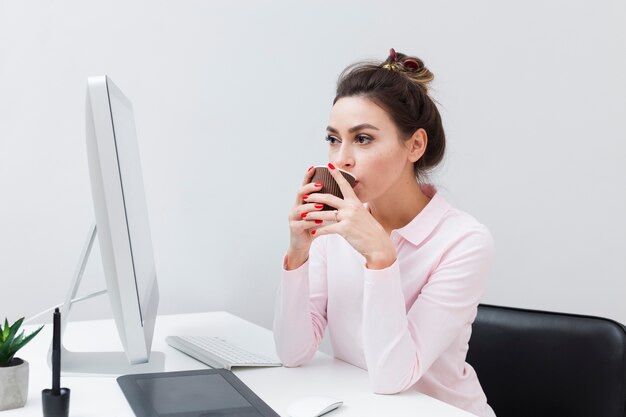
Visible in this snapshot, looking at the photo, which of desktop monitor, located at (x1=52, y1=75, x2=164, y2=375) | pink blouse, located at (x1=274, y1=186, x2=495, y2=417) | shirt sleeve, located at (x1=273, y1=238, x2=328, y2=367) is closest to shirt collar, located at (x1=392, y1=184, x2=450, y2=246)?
pink blouse, located at (x1=274, y1=186, x2=495, y2=417)

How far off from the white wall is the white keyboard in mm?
531

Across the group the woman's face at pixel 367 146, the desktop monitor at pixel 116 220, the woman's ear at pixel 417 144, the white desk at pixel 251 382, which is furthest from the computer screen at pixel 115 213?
the woman's ear at pixel 417 144

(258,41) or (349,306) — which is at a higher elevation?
(258,41)

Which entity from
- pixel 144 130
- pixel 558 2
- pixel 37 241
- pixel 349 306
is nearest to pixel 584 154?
pixel 558 2

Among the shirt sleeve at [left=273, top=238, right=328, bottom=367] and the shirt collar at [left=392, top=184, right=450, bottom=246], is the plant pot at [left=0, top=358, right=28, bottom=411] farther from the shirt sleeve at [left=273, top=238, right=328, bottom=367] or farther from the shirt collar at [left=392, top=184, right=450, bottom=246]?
the shirt collar at [left=392, top=184, right=450, bottom=246]

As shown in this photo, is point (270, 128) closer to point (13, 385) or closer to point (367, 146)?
point (367, 146)

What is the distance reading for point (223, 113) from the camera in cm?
193

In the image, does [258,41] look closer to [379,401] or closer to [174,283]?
[174,283]

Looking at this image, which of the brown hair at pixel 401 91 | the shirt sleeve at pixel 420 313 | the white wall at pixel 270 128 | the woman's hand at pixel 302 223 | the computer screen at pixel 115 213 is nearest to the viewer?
the computer screen at pixel 115 213

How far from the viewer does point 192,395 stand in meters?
1.03

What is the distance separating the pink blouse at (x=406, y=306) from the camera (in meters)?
1.11

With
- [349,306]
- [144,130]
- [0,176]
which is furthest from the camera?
[144,130]

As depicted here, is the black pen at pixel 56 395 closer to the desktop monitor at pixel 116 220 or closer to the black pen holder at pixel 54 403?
the black pen holder at pixel 54 403

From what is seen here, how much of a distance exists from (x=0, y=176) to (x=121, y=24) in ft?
1.69
